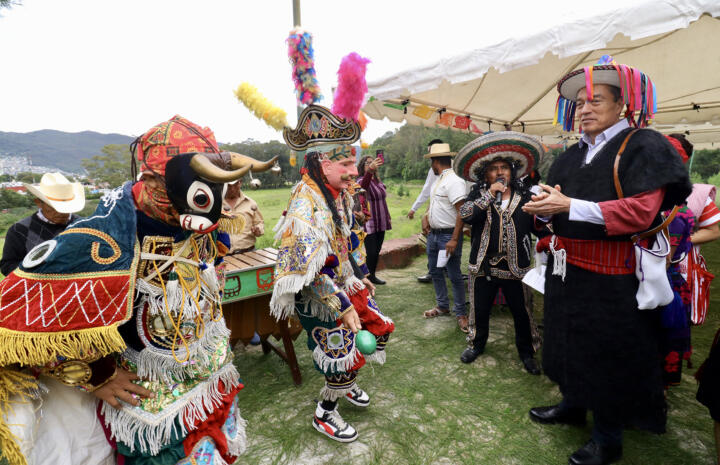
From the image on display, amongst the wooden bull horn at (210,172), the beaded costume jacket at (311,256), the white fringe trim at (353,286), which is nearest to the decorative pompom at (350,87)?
the beaded costume jacket at (311,256)

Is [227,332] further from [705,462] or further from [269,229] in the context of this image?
[269,229]

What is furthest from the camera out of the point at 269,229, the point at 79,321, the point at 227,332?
the point at 269,229

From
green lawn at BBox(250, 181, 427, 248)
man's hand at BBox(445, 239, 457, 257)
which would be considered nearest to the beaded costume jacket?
man's hand at BBox(445, 239, 457, 257)

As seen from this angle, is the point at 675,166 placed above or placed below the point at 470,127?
below

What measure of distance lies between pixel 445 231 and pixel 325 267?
8.48 ft

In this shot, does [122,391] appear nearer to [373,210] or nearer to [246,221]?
[246,221]

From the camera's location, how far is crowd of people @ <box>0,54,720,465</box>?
106cm

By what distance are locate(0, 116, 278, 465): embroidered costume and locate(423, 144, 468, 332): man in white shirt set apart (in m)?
3.17

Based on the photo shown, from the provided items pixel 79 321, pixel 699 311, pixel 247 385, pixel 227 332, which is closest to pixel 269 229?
pixel 247 385

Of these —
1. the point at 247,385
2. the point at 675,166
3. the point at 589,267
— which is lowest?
the point at 247,385

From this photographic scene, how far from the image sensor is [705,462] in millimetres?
2221

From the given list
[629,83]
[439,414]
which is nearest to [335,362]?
[439,414]

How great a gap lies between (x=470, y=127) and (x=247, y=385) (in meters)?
5.78

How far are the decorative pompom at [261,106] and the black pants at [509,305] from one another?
2433 mm
